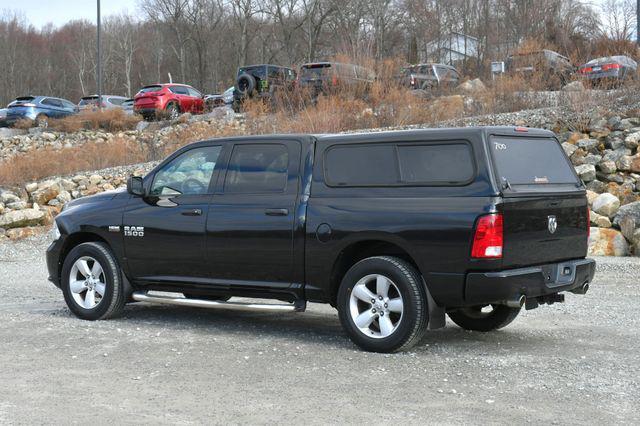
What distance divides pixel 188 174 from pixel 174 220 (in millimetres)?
487

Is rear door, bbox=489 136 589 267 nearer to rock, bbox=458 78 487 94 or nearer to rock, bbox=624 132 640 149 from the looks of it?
rock, bbox=624 132 640 149

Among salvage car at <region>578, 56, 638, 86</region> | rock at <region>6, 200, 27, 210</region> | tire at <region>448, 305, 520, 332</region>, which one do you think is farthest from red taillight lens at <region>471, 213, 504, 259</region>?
salvage car at <region>578, 56, 638, 86</region>

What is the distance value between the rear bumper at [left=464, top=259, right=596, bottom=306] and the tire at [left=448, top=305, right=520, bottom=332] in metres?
0.97

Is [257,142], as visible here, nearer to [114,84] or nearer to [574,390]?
[574,390]

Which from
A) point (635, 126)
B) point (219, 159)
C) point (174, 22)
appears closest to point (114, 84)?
point (174, 22)

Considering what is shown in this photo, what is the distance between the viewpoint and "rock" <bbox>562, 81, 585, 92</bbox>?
844 inches

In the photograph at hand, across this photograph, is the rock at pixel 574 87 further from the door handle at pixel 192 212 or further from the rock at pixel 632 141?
the door handle at pixel 192 212

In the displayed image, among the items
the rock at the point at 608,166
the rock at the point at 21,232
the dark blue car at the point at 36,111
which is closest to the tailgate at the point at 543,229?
the rock at the point at 608,166

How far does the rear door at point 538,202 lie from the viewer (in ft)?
22.6

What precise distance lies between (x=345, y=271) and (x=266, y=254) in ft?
2.42

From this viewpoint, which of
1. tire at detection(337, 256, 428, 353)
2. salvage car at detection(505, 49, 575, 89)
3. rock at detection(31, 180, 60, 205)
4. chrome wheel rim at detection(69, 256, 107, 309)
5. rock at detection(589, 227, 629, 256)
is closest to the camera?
tire at detection(337, 256, 428, 353)

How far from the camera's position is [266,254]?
309 inches

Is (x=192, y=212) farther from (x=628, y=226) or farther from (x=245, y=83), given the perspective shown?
(x=245, y=83)

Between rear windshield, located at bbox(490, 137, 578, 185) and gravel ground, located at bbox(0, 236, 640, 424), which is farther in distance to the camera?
rear windshield, located at bbox(490, 137, 578, 185)
